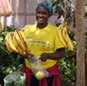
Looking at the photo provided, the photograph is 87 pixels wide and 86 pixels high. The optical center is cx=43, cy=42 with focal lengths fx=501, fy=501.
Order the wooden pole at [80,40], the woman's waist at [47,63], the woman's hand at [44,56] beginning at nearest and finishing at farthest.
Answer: the wooden pole at [80,40] < the woman's hand at [44,56] < the woman's waist at [47,63]

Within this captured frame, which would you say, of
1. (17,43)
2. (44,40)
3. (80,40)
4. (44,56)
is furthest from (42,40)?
(80,40)

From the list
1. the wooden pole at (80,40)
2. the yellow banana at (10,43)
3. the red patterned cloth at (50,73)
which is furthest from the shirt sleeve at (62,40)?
the wooden pole at (80,40)

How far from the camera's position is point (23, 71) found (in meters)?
5.98

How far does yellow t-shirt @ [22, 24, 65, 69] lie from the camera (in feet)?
18.9

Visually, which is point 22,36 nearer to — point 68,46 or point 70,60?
point 68,46

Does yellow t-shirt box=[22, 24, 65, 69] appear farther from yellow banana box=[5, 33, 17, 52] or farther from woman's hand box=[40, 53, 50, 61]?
yellow banana box=[5, 33, 17, 52]

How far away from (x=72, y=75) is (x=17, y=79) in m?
1.81

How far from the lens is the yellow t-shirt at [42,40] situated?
18.9ft

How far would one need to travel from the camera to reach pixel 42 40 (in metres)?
5.78

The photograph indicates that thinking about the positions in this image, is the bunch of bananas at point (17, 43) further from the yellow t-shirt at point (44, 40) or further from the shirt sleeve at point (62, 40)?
the shirt sleeve at point (62, 40)

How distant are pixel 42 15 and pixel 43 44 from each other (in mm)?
333

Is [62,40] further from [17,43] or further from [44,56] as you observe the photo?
[17,43]

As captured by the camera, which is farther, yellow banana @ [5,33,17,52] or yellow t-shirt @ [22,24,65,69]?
yellow banana @ [5,33,17,52]

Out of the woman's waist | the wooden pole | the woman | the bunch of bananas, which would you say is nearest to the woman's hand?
the woman
